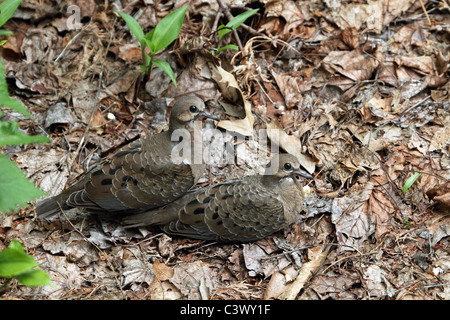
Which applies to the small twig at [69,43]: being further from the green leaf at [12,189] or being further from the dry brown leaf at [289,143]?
the green leaf at [12,189]

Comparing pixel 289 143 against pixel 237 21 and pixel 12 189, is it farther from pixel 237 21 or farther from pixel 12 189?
pixel 12 189

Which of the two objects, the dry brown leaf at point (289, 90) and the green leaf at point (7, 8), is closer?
the green leaf at point (7, 8)

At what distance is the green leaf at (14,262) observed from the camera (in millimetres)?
2963

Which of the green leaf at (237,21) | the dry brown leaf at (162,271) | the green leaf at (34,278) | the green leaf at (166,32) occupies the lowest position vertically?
the dry brown leaf at (162,271)

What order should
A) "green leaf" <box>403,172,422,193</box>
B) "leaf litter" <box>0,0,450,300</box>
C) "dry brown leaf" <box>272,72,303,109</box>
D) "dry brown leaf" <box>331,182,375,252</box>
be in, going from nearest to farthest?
"leaf litter" <box>0,0,450,300</box> < "dry brown leaf" <box>331,182,375,252</box> < "green leaf" <box>403,172,422,193</box> < "dry brown leaf" <box>272,72,303,109</box>

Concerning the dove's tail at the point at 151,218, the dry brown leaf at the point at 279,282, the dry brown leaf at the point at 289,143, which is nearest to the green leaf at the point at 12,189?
the dove's tail at the point at 151,218

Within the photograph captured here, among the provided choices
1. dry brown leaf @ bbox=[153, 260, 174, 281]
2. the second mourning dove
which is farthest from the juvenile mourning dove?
dry brown leaf @ bbox=[153, 260, 174, 281]

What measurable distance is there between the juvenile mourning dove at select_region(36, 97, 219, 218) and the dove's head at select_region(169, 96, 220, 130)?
0.32 m

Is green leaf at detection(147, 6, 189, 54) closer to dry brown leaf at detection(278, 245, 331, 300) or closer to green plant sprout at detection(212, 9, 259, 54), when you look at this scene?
green plant sprout at detection(212, 9, 259, 54)

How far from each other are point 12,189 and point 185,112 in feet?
7.89

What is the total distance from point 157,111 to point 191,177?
1343mm

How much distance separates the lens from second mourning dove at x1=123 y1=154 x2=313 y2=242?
4.47 metres

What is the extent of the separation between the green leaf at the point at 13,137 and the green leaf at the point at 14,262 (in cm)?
77

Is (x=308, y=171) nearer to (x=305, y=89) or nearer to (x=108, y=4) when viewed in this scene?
(x=305, y=89)
